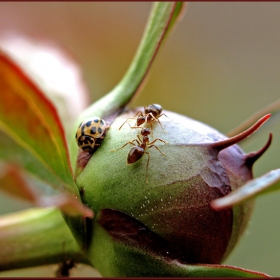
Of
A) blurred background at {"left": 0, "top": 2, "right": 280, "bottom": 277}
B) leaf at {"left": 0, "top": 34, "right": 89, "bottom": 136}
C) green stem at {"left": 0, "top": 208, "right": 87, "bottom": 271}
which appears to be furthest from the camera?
blurred background at {"left": 0, "top": 2, "right": 280, "bottom": 277}

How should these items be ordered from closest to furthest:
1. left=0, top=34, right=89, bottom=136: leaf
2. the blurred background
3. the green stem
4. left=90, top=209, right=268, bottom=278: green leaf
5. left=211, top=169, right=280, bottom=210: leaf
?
left=211, top=169, right=280, bottom=210: leaf → left=90, top=209, right=268, bottom=278: green leaf → the green stem → left=0, top=34, right=89, bottom=136: leaf → the blurred background

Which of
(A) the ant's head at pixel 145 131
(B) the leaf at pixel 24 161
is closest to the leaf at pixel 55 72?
(A) the ant's head at pixel 145 131

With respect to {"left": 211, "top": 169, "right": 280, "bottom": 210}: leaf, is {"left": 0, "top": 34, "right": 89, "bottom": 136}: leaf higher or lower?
lower

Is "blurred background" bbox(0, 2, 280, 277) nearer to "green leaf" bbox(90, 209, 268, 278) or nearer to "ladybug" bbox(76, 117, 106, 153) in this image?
"ladybug" bbox(76, 117, 106, 153)

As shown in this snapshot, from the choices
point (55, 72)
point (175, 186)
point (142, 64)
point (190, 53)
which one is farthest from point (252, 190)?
point (190, 53)

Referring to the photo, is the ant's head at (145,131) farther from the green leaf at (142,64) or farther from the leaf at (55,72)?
the leaf at (55,72)

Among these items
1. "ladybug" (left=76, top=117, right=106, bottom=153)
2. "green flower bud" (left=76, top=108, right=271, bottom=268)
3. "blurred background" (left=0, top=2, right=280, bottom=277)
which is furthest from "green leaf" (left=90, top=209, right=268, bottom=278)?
"blurred background" (left=0, top=2, right=280, bottom=277)
